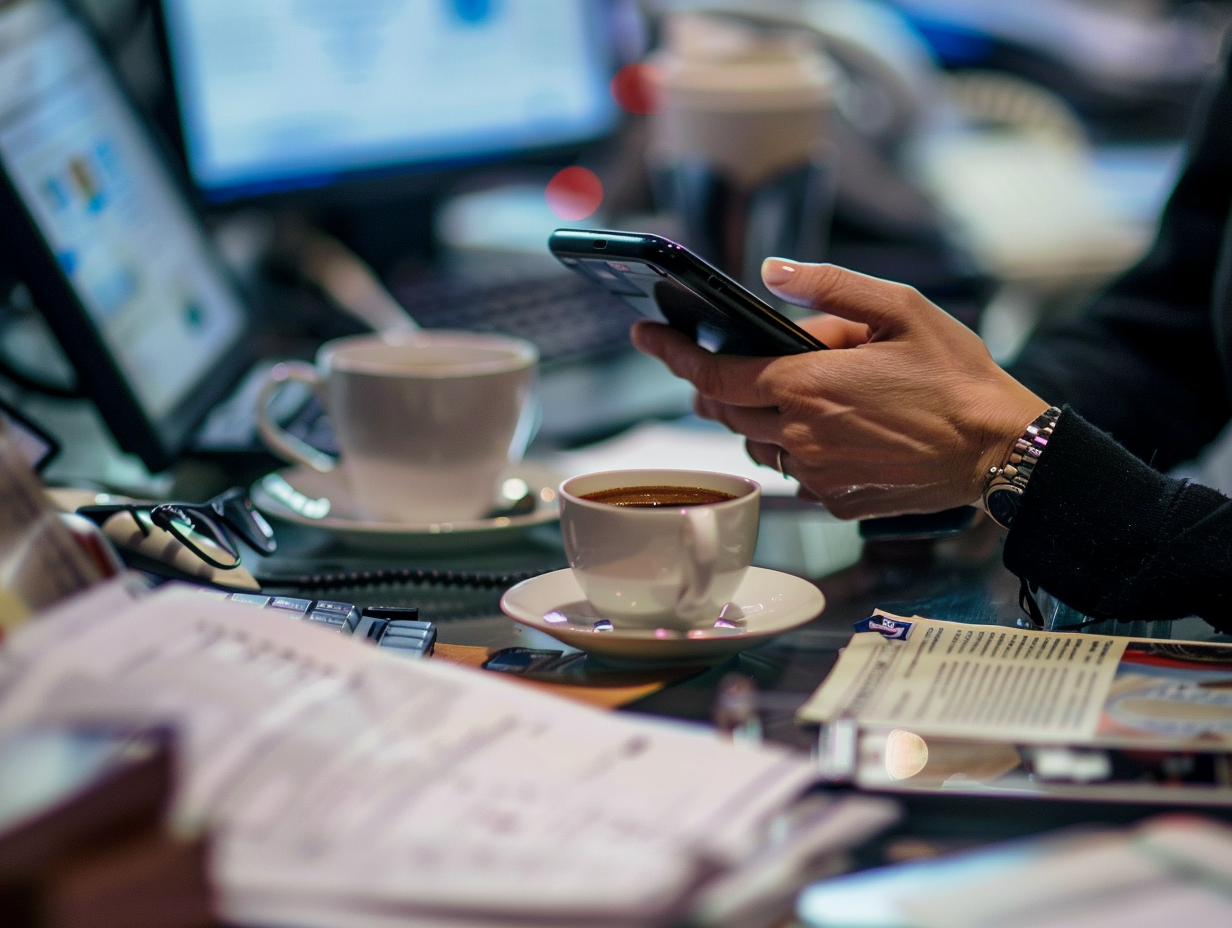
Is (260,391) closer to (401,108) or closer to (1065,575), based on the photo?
(1065,575)

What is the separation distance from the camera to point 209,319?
1021 millimetres

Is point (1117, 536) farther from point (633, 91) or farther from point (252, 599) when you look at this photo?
point (633, 91)

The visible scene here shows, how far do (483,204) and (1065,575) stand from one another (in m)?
1.36

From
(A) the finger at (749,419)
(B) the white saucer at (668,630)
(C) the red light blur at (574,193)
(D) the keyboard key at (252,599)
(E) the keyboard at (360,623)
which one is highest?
(D) the keyboard key at (252,599)

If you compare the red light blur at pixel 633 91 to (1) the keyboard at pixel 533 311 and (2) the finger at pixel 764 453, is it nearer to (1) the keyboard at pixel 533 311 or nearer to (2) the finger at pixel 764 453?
(1) the keyboard at pixel 533 311

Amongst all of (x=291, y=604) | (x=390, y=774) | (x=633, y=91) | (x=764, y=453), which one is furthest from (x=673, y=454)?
(x=633, y=91)

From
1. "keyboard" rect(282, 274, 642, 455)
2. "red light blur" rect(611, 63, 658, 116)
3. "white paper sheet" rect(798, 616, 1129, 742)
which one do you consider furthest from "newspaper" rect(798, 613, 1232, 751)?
"red light blur" rect(611, 63, 658, 116)

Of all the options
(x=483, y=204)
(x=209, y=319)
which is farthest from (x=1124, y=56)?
(x=209, y=319)

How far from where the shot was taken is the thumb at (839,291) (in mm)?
669

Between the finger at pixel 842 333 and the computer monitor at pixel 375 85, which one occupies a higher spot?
the computer monitor at pixel 375 85

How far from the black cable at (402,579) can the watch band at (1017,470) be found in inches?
9.1

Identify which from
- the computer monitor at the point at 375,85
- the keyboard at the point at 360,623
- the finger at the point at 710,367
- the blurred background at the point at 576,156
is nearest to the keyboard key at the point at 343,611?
the keyboard at the point at 360,623

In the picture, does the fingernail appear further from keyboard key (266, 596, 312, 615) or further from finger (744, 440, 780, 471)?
keyboard key (266, 596, 312, 615)

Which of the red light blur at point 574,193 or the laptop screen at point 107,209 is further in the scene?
the red light blur at point 574,193
